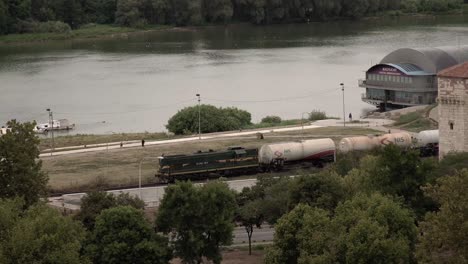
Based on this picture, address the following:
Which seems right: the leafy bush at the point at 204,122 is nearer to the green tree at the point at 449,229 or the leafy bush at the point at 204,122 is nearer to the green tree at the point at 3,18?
the green tree at the point at 449,229

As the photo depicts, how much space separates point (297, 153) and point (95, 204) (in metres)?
15.5

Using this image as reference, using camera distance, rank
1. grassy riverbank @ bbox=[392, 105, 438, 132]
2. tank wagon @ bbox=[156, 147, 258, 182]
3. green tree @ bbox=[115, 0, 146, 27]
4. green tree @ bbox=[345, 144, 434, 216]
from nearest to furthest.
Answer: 1. green tree @ bbox=[345, 144, 434, 216]
2. tank wagon @ bbox=[156, 147, 258, 182]
3. grassy riverbank @ bbox=[392, 105, 438, 132]
4. green tree @ bbox=[115, 0, 146, 27]

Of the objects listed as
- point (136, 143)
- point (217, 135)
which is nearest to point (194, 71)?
point (217, 135)

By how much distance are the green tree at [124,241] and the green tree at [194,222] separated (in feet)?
2.70

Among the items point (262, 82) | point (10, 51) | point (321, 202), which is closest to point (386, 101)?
point (262, 82)

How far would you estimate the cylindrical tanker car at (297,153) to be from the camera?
160 feet

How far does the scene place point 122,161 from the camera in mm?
50312

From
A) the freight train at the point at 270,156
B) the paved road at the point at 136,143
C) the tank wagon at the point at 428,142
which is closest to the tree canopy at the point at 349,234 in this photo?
the freight train at the point at 270,156

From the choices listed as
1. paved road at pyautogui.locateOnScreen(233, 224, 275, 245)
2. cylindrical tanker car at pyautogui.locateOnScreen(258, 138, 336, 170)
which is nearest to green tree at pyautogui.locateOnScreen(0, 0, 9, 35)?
cylindrical tanker car at pyautogui.locateOnScreen(258, 138, 336, 170)

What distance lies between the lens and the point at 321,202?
116ft

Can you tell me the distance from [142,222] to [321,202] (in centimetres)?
617

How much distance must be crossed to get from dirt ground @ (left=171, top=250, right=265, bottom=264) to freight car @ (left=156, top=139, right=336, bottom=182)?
35.4 feet

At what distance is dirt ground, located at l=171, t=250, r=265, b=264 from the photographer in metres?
35.0

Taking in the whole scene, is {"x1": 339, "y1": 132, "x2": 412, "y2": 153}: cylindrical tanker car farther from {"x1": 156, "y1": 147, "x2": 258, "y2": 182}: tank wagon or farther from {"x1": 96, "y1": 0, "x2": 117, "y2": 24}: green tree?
{"x1": 96, "y1": 0, "x2": 117, "y2": 24}: green tree
